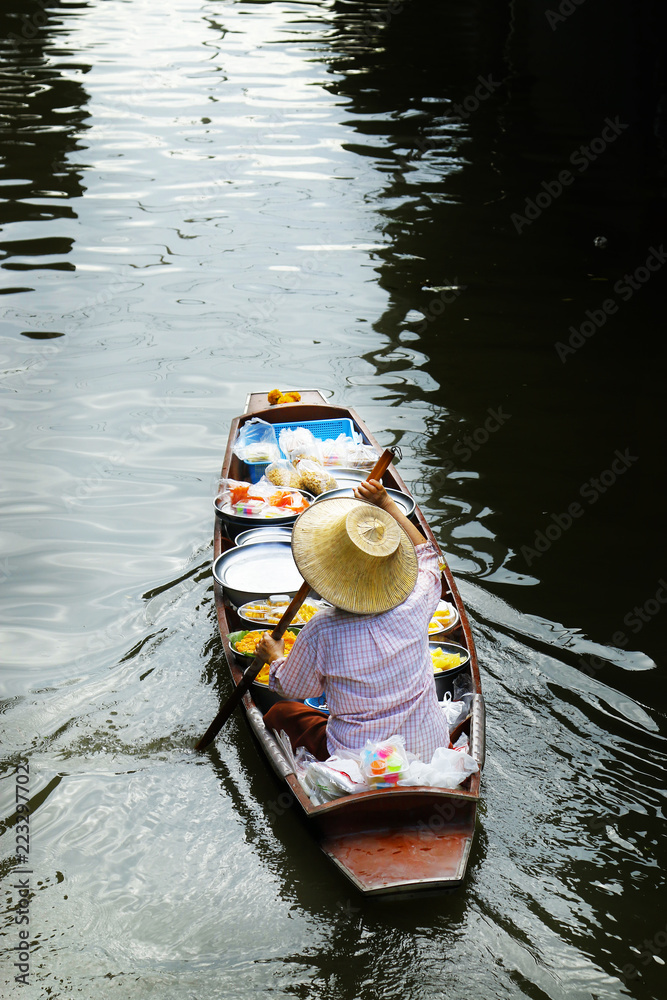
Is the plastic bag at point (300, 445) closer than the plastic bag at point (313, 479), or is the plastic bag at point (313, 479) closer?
the plastic bag at point (313, 479)

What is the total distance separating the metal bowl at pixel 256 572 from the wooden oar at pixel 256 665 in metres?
0.53

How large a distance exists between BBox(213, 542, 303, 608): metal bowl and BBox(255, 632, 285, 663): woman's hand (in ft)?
2.86

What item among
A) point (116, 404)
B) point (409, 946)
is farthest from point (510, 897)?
point (116, 404)

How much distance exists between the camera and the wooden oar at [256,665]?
3877 mm

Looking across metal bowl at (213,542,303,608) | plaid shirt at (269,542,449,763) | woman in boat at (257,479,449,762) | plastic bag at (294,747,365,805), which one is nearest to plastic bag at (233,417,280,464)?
metal bowl at (213,542,303,608)

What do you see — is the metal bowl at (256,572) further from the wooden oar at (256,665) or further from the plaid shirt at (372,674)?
the plaid shirt at (372,674)

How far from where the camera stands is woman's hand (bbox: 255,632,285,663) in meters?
3.96

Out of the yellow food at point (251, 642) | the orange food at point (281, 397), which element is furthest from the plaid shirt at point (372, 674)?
the orange food at point (281, 397)

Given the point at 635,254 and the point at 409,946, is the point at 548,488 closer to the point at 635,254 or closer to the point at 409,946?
the point at 409,946

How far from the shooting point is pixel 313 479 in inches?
226

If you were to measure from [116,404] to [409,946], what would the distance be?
18.0ft

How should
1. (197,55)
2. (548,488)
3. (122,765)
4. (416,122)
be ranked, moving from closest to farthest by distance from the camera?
(122,765), (548,488), (416,122), (197,55)

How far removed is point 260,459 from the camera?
6004 mm

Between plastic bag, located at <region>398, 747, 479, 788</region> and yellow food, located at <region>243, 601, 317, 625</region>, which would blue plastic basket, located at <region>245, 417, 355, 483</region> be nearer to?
yellow food, located at <region>243, 601, 317, 625</region>
